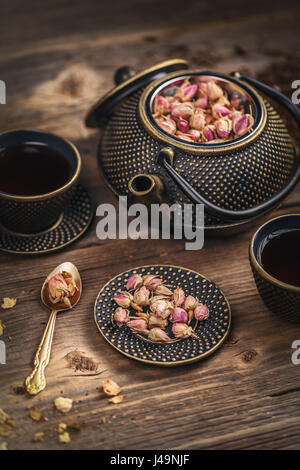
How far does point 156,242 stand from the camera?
Result: 1.06 metres

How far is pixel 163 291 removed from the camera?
0.93m

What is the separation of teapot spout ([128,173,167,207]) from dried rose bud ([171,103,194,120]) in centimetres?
13

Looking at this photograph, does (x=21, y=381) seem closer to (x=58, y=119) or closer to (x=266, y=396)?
(x=266, y=396)

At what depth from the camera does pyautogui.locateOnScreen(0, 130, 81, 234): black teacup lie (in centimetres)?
98

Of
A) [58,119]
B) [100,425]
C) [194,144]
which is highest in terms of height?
[194,144]

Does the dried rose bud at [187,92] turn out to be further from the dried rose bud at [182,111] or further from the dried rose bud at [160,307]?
the dried rose bud at [160,307]

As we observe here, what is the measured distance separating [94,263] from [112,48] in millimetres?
707

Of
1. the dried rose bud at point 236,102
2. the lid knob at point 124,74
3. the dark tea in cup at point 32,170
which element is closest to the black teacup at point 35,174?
the dark tea in cup at point 32,170

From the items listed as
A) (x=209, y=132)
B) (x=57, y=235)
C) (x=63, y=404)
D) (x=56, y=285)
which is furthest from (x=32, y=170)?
(x=63, y=404)

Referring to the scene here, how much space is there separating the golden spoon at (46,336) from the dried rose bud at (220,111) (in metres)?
0.38

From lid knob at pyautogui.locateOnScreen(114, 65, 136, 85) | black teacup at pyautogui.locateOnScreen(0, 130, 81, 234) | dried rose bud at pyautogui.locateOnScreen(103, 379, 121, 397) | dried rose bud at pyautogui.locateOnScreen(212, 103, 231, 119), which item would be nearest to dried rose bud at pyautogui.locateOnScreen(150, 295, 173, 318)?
dried rose bud at pyautogui.locateOnScreen(103, 379, 121, 397)

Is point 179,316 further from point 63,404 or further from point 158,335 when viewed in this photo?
point 63,404

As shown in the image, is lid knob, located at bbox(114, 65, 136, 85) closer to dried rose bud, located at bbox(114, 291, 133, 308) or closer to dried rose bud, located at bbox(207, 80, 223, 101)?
dried rose bud, located at bbox(207, 80, 223, 101)
